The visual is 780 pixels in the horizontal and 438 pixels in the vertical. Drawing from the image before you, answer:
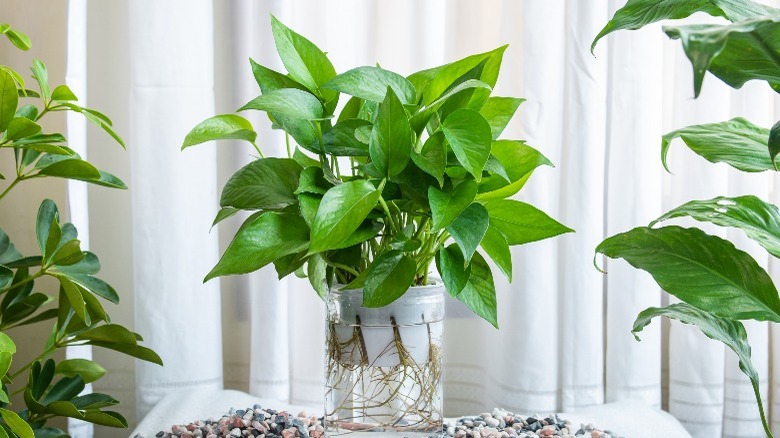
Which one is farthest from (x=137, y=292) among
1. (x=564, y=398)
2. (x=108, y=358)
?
(x=564, y=398)

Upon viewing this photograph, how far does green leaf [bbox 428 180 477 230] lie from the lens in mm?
787

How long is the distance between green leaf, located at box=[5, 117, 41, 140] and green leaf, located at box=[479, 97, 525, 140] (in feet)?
1.75

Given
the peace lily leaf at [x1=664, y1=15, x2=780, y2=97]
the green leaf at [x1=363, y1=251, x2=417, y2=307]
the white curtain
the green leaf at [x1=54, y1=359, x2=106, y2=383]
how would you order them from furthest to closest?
the white curtain
the green leaf at [x1=54, y1=359, x2=106, y2=383]
the green leaf at [x1=363, y1=251, x2=417, y2=307]
the peace lily leaf at [x1=664, y1=15, x2=780, y2=97]

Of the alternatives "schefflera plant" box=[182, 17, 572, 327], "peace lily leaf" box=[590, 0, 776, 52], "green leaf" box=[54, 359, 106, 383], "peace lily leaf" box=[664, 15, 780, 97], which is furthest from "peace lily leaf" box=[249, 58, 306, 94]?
"green leaf" box=[54, 359, 106, 383]

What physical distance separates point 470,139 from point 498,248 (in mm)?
144

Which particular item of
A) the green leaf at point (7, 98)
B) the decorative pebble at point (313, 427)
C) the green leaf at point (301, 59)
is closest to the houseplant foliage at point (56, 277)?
the green leaf at point (7, 98)

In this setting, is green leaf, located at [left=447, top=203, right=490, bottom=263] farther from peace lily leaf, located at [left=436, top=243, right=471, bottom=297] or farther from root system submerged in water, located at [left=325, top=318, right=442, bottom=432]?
root system submerged in water, located at [left=325, top=318, right=442, bottom=432]

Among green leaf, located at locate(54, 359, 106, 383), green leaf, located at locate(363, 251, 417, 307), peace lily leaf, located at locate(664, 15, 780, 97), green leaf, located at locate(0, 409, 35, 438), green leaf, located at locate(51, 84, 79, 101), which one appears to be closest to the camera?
peace lily leaf, located at locate(664, 15, 780, 97)

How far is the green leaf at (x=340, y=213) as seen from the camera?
29.6 inches

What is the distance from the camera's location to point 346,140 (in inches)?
34.2

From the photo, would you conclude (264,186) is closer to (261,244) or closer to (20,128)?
(261,244)

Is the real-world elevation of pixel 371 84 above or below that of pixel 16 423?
above

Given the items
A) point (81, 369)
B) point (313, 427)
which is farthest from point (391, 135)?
point (81, 369)

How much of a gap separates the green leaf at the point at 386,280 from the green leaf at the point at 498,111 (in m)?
0.19
